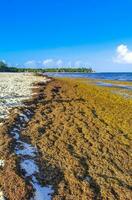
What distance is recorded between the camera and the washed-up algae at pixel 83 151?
9.98 meters

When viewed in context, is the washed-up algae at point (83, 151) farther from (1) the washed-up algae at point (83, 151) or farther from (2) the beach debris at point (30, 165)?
(2) the beach debris at point (30, 165)

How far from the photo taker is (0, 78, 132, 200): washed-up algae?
393 inches

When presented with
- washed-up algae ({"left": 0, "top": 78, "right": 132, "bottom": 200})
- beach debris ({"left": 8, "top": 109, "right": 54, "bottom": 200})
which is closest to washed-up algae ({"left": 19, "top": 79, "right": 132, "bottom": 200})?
washed-up algae ({"left": 0, "top": 78, "right": 132, "bottom": 200})

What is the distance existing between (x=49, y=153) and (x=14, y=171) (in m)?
2.24

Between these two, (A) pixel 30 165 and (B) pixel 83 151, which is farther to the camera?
(B) pixel 83 151

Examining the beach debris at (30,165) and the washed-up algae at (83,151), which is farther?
the washed-up algae at (83,151)

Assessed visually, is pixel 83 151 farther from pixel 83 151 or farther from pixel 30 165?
pixel 30 165

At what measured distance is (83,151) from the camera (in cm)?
1312

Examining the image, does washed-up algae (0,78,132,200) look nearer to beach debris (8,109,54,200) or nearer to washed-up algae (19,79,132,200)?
washed-up algae (19,79,132,200)

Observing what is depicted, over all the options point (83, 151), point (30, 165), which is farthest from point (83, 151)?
point (30, 165)

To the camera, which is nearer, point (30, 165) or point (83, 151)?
point (30, 165)

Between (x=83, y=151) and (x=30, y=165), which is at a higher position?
(x=30, y=165)

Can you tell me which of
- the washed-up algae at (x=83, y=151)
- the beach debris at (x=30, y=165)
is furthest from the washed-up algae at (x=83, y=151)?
the beach debris at (x=30, y=165)

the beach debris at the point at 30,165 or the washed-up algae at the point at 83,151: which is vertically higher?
the beach debris at the point at 30,165
